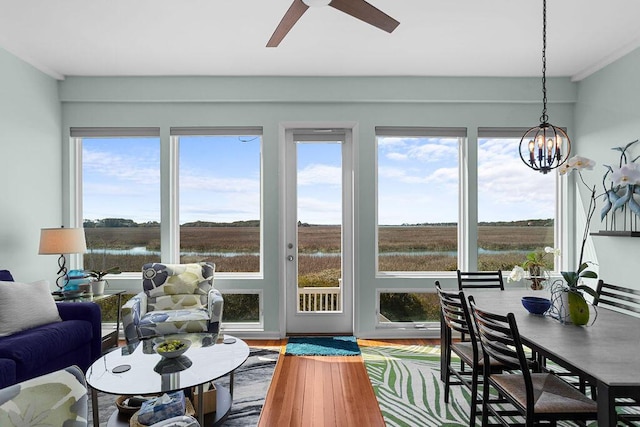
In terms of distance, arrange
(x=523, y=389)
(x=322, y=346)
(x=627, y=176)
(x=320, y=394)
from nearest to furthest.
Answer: (x=523, y=389), (x=627, y=176), (x=320, y=394), (x=322, y=346)

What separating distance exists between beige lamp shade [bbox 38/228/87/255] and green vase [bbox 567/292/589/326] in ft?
12.6

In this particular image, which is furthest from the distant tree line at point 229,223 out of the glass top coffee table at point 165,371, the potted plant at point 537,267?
the glass top coffee table at point 165,371

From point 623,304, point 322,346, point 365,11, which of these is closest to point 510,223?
point 623,304

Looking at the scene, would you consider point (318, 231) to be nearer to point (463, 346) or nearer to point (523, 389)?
point (463, 346)

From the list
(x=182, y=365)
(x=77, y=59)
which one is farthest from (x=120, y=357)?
(x=77, y=59)

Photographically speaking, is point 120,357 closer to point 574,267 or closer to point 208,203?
point 208,203

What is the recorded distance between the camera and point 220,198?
4.18m

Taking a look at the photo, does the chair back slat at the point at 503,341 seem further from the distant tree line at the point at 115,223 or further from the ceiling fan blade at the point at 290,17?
the distant tree line at the point at 115,223

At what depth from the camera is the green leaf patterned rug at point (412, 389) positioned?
2.41 m

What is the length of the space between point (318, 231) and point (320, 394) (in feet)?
6.02

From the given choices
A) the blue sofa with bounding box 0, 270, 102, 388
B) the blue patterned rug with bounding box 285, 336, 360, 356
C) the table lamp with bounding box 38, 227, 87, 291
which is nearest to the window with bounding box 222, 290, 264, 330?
the blue patterned rug with bounding box 285, 336, 360, 356

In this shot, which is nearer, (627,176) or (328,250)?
(627,176)

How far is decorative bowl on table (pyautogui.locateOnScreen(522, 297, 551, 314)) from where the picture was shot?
7.41 feet

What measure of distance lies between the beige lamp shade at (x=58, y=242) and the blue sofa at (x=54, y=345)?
40 centimetres
